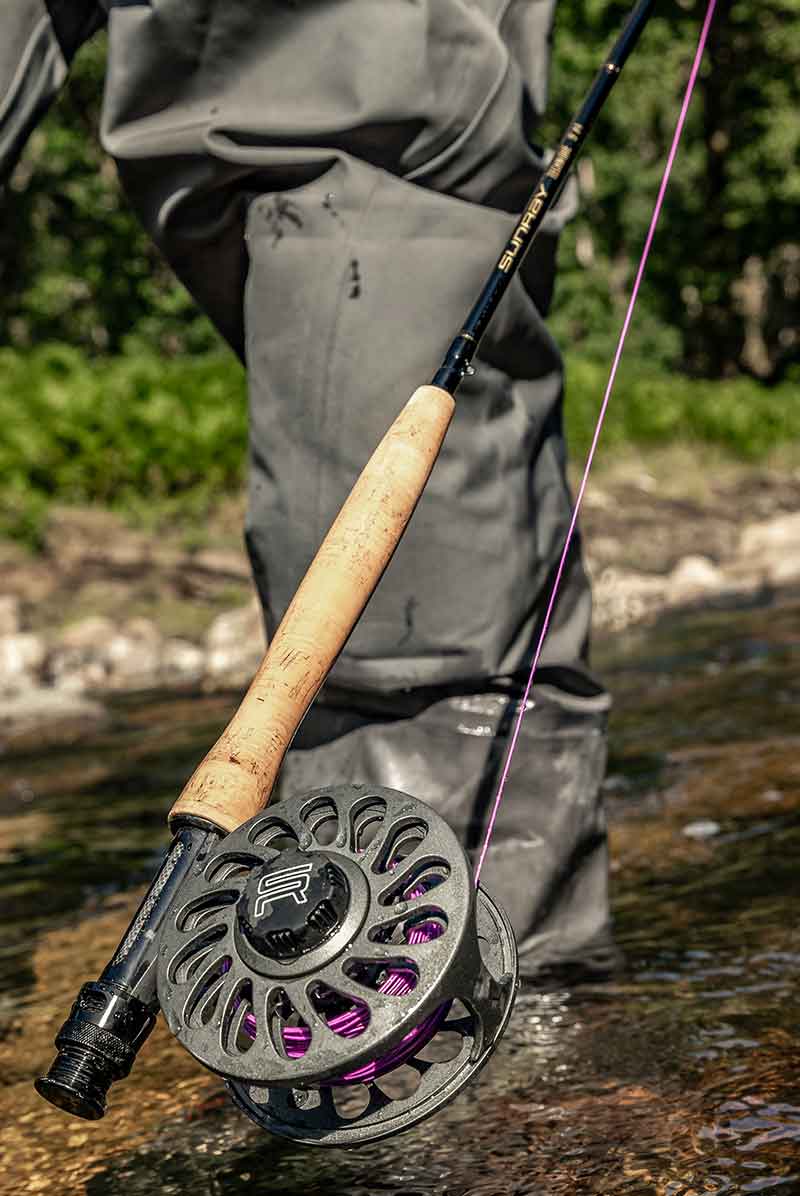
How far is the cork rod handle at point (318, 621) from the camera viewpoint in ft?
3.97

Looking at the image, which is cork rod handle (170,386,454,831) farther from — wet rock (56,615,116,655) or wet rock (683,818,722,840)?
wet rock (56,615,116,655)

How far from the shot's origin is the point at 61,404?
9.16m

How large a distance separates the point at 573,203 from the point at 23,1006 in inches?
45.7

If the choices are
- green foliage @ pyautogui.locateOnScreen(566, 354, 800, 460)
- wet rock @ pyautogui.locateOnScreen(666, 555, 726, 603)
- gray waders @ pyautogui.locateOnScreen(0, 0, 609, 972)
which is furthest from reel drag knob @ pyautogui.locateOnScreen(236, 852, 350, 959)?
green foliage @ pyautogui.locateOnScreen(566, 354, 800, 460)

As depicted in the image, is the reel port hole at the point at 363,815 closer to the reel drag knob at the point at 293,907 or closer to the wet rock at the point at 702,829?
the reel drag knob at the point at 293,907

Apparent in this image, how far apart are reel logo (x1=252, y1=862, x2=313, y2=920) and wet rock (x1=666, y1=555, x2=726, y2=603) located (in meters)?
6.50

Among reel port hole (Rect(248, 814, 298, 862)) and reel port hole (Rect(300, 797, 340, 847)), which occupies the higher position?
reel port hole (Rect(300, 797, 340, 847))

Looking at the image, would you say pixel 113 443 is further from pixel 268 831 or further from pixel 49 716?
pixel 268 831

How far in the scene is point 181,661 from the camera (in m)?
6.55

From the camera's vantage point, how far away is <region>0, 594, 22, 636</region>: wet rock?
6926 mm

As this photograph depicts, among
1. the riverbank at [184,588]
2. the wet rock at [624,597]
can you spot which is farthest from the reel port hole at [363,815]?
the wet rock at [624,597]

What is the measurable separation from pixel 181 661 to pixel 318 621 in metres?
5.30

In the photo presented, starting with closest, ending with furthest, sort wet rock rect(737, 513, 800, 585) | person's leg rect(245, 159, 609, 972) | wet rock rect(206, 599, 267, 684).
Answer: person's leg rect(245, 159, 609, 972) < wet rock rect(206, 599, 267, 684) < wet rock rect(737, 513, 800, 585)

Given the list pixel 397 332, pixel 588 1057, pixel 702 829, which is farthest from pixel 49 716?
pixel 588 1057
